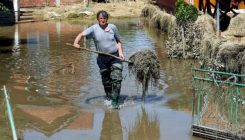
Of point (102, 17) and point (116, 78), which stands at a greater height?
point (102, 17)

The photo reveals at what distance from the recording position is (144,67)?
9523 mm

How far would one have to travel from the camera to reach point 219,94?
24.4ft

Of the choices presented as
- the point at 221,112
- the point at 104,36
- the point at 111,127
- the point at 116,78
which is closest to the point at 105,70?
the point at 116,78

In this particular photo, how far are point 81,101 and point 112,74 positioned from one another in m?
1.10

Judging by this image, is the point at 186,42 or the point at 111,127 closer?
the point at 111,127

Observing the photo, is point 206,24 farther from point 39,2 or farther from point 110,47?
point 39,2

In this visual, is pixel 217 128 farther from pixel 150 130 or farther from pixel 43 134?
pixel 43 134

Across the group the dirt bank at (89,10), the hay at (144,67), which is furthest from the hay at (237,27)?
the dirt bank at (89,10)

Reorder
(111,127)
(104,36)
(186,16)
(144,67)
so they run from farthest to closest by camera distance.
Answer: (186,16)
(144,67)
(104,36)
(111,127)

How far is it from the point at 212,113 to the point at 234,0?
1364cm

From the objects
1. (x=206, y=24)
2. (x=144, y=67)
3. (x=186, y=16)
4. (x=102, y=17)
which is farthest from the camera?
(x=186, y=16)

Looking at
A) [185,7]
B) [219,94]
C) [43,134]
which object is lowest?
[43,134]

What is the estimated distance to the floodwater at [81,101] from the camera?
26.0 feet

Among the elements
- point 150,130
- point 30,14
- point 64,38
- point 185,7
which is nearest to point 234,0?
point 185,7
